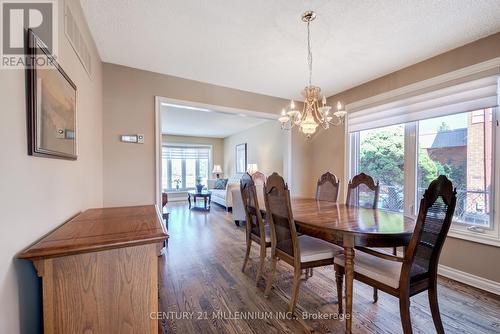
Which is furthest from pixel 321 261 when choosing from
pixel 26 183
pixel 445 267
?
pixel 26 183

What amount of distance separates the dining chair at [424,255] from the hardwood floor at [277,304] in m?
0.43

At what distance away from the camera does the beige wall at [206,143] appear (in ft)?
26.2

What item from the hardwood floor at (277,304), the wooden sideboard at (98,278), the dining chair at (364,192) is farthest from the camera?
the dining chair at (364,192)

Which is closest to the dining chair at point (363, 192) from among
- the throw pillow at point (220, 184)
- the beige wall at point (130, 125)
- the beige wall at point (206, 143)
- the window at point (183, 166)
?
the beige wall at point (130, 125)

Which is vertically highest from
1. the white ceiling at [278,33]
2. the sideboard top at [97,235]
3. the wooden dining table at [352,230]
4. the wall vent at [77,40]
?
the white ceiling at [278,33]

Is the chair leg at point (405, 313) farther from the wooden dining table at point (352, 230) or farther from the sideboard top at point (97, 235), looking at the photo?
the sideboard top at point (97, 235)

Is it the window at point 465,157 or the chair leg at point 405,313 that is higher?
the window at point 465,157

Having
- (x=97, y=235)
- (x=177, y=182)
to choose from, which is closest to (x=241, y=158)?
(x=177, y=182)

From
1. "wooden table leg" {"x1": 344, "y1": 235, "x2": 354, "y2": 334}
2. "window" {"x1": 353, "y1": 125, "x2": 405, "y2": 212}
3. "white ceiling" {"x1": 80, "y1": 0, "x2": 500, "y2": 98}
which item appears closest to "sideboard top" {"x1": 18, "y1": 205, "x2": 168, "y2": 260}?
"wooden table leg" {"x1": 344, "y1": 235, "x2": 354, "y2": 334}

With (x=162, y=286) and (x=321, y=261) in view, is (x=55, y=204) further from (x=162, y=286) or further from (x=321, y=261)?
(x=321, y=261)

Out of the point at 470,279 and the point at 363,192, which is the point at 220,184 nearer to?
the point at 363,192

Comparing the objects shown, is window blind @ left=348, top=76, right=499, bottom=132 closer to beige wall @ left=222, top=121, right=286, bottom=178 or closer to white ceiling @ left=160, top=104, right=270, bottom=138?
beige wall @ left=222, top=121, right=286, bottom=178

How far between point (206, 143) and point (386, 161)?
21.9 feet

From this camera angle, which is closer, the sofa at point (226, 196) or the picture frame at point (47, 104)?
the picture frame at point (47, 104)
